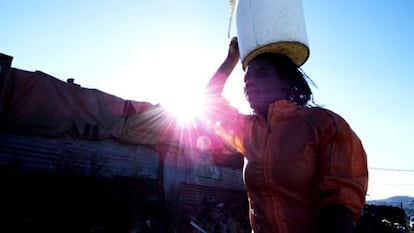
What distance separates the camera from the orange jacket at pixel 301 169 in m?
0.97

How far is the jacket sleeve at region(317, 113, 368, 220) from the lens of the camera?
3.13 feet

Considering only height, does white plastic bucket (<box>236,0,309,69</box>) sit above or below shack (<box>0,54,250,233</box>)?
above

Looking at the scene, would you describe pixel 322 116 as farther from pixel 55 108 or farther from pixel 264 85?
pixel 55 108

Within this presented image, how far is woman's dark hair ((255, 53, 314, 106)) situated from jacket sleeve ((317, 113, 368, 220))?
0.40 metres

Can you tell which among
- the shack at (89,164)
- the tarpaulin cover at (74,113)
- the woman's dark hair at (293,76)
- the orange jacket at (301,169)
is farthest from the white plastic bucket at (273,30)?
the tarpaulin cover at (74,113)

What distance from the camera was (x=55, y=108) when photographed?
7.95 meters

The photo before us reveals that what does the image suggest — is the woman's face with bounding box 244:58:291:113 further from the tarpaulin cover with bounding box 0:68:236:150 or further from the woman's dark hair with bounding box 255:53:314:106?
the tarpaulin cover with bounding box 0:68:236:150

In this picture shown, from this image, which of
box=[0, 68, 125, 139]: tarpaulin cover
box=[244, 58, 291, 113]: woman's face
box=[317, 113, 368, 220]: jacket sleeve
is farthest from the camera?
box=[0, 68, 125, 139]: tarpaulin cover

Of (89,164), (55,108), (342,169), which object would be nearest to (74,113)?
(55,108)

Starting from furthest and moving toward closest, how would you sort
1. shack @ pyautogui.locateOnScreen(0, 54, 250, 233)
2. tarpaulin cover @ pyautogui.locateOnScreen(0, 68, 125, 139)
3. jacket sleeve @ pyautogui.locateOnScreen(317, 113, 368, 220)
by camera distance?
tarpaulin cover @ pyautogui.locateOnScreen(0, 68, 125, 139)
shack @ pyautogui.locateOnScreen(0, 54, 250, 233)
jacket sleeve @ pyautogui.locateOnScreen(317, 113, 368, 220)

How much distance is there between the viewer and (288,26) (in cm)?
150

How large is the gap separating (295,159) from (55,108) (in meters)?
8.02

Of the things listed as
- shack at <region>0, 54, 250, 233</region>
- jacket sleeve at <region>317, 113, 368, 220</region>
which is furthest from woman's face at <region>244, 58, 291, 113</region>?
shack at <region>0, 54, 250, 233</region>

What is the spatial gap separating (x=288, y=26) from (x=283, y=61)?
178mm
